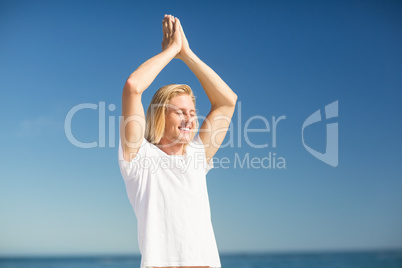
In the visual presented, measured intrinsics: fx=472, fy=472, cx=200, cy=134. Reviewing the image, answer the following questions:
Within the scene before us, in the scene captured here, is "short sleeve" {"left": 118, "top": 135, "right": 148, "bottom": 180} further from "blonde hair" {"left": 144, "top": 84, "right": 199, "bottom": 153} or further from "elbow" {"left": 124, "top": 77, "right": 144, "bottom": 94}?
"elbow" {"left": 124, "top": 77, "right": 144, "bottom": 94}

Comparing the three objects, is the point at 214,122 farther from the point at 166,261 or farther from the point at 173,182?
the point at 166,261

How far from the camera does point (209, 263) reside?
6.48 feet

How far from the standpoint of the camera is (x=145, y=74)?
1.95 meters

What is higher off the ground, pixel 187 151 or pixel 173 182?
pixel 187 151

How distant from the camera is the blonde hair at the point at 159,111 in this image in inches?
84.0

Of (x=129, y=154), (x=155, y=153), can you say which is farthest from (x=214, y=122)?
(x=129, y=154)

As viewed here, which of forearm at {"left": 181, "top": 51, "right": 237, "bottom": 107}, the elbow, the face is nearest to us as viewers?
the elbow

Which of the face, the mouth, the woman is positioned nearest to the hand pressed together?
the woman

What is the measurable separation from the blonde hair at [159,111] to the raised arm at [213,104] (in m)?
0.13

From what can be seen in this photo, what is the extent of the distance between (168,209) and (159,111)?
1.46 feet

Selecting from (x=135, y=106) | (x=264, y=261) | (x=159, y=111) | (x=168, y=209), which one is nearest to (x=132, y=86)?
(x=135, y=106)

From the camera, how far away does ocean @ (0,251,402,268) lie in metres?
23.9

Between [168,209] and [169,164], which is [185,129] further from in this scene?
[168,209]

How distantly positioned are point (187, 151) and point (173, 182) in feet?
0.68
